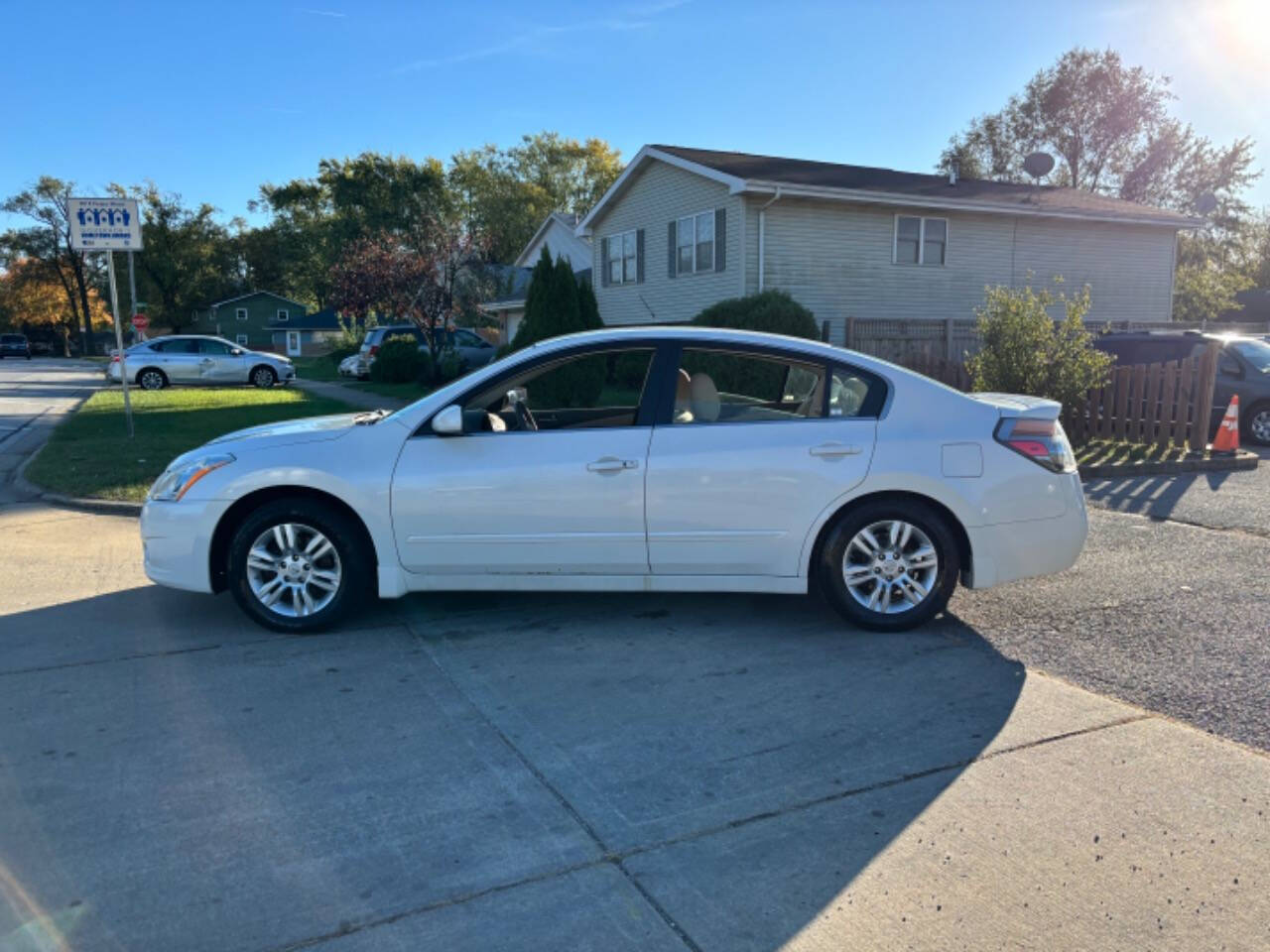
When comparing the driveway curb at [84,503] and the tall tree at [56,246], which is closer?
the driveway curb at [84,503]

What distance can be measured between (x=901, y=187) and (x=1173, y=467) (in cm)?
1219

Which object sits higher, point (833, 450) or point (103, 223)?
point (103, 223)

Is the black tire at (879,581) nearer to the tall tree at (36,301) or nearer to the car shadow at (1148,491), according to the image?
the car shadow at (1148,491)

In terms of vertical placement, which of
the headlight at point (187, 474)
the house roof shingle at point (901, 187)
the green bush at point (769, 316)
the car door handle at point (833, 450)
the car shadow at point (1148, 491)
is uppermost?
the house roof shingle at point (901, 187)

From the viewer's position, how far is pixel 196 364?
24484 millimetres

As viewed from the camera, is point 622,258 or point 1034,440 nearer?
point 1034,440

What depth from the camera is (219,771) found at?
3416mm

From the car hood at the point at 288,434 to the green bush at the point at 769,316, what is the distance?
1055 cm

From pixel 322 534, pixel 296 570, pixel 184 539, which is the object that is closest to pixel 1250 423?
pixel 322 534

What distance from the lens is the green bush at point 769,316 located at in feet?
49.7

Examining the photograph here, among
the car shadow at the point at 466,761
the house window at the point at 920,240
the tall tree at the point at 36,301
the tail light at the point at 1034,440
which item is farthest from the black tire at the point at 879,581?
the tall tree at the point at 36,301

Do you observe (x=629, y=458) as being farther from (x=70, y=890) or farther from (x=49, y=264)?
(x=49, y=264)

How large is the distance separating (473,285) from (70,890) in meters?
21.7

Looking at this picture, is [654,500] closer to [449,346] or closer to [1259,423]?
[1259,423]
